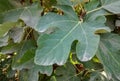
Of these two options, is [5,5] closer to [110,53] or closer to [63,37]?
[63,37]

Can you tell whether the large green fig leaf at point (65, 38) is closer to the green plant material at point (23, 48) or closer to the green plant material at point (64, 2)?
the green plant material at point (64, 2)

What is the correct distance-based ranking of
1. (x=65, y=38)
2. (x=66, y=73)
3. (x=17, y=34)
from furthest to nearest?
(x=66, y=73)
(x=17, y=34)
(x=65, y=38)

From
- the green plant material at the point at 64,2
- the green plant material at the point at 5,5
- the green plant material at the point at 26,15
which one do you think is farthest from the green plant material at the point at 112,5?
the green plant material at the point at 5,5

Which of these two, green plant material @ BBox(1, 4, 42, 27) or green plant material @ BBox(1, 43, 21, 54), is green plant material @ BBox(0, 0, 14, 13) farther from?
green plant material @ BBox(1, 43, 21, 54)

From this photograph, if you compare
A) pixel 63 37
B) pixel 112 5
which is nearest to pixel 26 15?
pixel 63 37

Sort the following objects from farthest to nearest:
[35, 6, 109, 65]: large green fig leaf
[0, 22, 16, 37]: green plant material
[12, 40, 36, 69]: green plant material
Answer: [12, 40, 36, 69]: green plant material → [0, 22, 16, 37]: green plant material → [35, 6, 109, 65]: large green fig leaf

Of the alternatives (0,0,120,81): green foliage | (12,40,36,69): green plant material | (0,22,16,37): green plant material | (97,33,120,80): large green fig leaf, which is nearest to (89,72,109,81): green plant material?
(0,0,120,81): green foliage

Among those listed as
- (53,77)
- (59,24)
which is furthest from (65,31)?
(53,77)

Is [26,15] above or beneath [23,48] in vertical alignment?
above
